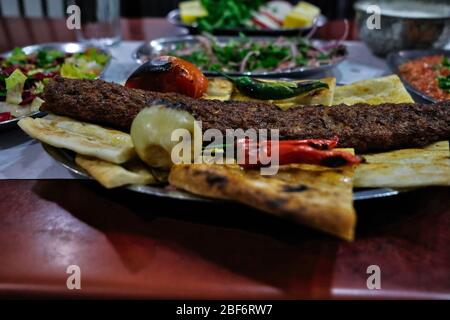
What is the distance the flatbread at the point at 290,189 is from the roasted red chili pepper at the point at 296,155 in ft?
0.06

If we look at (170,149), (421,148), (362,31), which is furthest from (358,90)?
(362,31)

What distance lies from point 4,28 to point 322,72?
263 centimetres

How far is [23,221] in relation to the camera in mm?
1332

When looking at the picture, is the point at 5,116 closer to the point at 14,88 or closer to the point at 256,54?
the point at 14,88

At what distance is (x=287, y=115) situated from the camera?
5.18 feet

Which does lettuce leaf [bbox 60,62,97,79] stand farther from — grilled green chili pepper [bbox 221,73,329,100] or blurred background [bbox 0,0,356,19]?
blurred background [bbox 0,0,356,19]

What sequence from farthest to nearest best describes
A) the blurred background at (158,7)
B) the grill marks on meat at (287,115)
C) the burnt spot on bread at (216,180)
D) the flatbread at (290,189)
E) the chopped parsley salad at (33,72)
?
1. the blurred background at (158,7)
2. the chopped parsley salad at (33,72)
3. the grill marks on meat at (287,115)
4. the burnt spot on bread at (216,180)
5. the flatbread at (290,189)

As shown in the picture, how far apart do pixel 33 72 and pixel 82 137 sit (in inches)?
42.2

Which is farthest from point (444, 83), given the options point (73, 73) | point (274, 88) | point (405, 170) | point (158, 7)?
point (158, 7)

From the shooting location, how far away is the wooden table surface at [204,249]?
1.10 m

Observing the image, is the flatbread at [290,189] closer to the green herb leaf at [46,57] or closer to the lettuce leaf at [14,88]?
the lettuce leaf at [14,88]

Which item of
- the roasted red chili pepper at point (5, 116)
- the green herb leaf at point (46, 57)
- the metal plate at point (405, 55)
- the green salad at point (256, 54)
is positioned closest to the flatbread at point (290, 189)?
the roasted red chili pepper at point (5, 116)

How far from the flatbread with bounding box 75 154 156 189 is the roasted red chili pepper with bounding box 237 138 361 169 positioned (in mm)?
278

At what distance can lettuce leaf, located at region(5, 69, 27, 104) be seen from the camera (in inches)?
78.0
